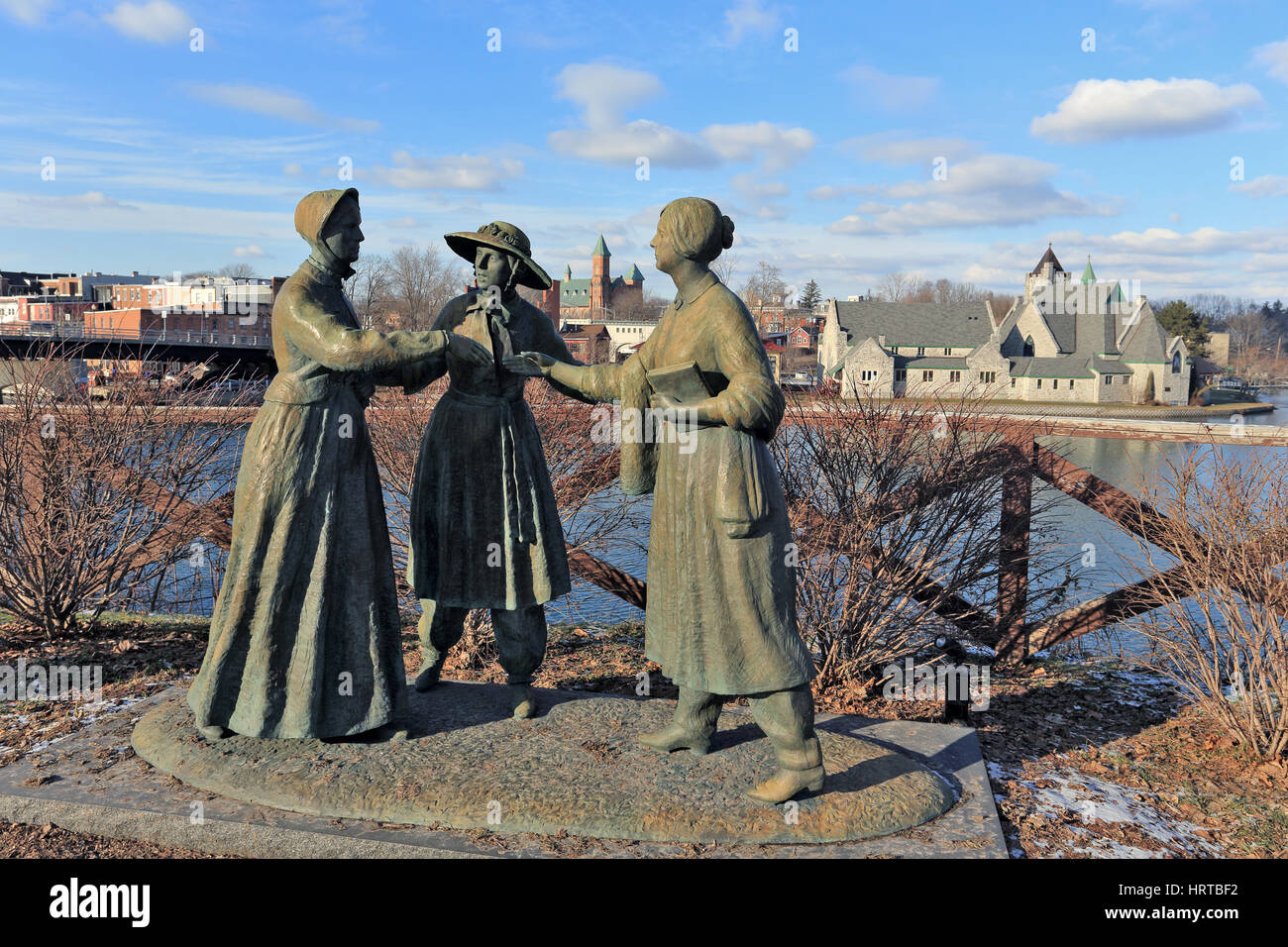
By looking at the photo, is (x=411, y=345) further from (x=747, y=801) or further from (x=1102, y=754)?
(x=1102, y=754)

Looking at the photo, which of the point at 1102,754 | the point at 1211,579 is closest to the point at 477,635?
the point at 1102,754

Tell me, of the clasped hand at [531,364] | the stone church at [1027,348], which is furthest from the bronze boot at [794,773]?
the stone church at [1027,348]

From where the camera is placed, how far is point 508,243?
Answer: 443cm

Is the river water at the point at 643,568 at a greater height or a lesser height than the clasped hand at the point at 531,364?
lesser

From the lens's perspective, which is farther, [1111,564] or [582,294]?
[582,294]

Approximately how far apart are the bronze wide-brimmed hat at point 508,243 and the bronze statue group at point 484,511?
0.01 m

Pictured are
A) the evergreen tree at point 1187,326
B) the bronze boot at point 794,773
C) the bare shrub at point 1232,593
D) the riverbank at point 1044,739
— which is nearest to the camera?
the bronze boot at point 794,773

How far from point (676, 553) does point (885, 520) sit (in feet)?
12.4

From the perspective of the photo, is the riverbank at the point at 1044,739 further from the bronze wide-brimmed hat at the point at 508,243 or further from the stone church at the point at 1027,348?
the stone church at the point at 1027,348

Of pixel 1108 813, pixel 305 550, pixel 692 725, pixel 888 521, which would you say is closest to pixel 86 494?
pixel 305 550

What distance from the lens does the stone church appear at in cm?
5859

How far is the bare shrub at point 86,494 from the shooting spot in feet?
24.9

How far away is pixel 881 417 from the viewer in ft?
25.1

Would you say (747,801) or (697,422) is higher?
(697,422)
